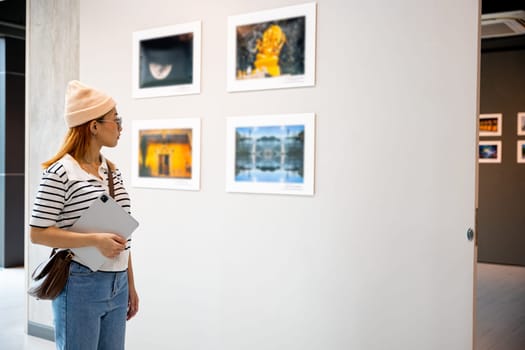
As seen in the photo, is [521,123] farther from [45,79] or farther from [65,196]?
[65,196]

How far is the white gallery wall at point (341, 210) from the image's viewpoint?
9.81 ft

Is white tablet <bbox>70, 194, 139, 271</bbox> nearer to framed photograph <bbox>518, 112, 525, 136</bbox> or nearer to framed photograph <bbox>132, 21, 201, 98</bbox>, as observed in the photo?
framed photograph <bbox>132, 21, 201, 98</bbox>

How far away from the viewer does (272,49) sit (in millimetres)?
3566

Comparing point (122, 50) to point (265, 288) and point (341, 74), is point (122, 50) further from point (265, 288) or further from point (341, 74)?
point (265, 288)

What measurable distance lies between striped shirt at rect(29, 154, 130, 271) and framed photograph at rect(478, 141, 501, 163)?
7.90 metres

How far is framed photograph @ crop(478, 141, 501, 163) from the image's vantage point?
8750 millimetres

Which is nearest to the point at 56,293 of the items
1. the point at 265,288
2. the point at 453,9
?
the point at 265,288

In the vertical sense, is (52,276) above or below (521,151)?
below

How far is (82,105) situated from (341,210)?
1.74 meters

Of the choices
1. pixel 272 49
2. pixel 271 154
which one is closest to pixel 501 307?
pixel 271 154

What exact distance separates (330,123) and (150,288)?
1982mm

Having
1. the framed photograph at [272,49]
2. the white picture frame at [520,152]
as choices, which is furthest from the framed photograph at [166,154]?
the white picture frame at [520,152]

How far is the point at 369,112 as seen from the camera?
321 centimetres

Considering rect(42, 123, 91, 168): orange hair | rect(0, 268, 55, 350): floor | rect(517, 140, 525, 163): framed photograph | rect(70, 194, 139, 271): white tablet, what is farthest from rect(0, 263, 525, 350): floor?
rect(42, 123, 91, 168): orange hair
